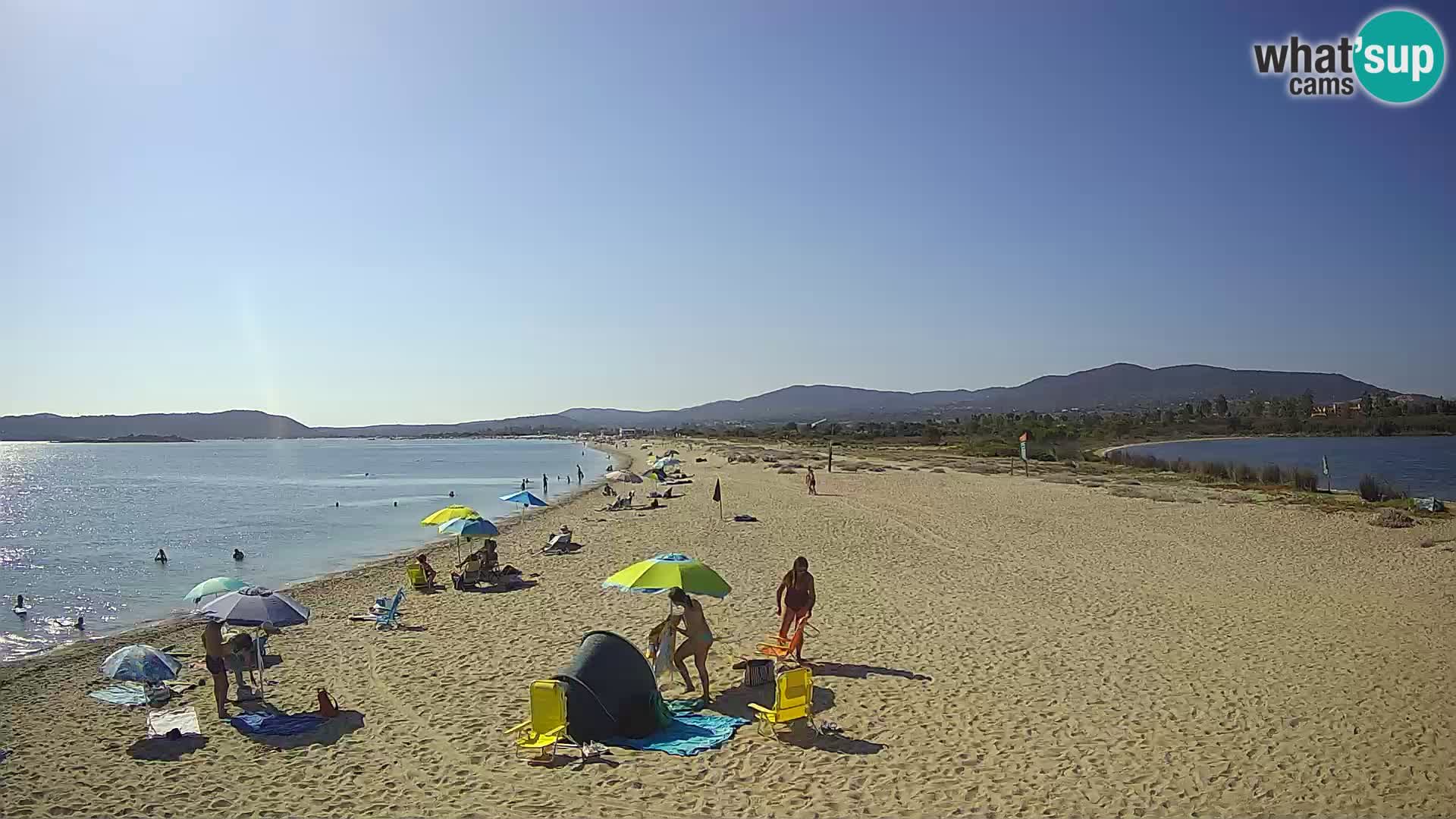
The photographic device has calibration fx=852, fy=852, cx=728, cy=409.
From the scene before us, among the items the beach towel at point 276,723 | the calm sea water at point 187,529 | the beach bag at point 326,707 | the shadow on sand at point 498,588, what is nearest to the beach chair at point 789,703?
the beach bag at point 326,707

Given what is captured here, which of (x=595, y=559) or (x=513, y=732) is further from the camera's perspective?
(x=595, y=559)

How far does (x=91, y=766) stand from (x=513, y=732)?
3.64 metres

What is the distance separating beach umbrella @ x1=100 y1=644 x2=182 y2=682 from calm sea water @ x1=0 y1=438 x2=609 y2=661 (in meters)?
7.36

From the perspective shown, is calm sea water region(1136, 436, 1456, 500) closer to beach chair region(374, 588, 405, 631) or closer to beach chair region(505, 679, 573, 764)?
beach chair region(374, 588, 405, 631)

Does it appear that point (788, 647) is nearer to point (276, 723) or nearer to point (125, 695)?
point (276, 723)

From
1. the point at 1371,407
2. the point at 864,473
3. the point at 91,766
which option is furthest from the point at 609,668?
the point at 1371,407

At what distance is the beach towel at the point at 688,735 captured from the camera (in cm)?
702

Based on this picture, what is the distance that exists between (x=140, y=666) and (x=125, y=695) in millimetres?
947

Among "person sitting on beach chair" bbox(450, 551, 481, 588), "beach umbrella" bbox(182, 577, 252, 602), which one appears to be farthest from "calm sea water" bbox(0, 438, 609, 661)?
"person sitting on beach chair" bbox(450, 551, 481, 588)

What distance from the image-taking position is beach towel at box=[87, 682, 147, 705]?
9039 millimetres

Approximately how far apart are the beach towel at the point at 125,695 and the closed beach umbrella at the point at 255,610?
108 centimetres

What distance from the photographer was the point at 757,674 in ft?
28.2

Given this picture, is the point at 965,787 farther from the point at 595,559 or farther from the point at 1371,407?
the point at 1371,407

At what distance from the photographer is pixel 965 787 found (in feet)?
20.5
